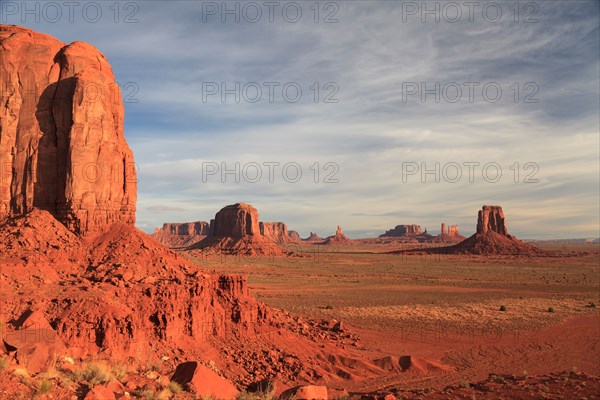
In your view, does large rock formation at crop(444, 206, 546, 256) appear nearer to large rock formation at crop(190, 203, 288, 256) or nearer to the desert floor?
large rock formation at crop(190, 203, 288, 256)

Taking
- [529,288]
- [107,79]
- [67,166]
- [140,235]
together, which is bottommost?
[529,288]

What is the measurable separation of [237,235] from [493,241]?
79035 millimetres

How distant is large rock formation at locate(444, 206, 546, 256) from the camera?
126m

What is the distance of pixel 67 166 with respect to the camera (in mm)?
19156

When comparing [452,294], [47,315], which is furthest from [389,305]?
[47,315]

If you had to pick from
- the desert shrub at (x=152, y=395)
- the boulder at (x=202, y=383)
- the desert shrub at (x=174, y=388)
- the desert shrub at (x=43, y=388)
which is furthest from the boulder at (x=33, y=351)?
the boulder at (x=202, y=383)

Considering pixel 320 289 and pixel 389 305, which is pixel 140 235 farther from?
pixel 320 289

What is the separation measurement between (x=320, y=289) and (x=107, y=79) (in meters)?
34.8

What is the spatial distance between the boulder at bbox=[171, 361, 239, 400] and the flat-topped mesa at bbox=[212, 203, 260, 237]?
12114 cm

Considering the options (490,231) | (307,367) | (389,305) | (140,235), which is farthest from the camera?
(490,231)

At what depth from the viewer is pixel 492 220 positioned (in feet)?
461

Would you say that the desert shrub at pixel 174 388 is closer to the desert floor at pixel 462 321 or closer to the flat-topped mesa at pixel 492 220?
the desert floor at pixel 462 321

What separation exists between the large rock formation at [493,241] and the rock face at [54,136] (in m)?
124

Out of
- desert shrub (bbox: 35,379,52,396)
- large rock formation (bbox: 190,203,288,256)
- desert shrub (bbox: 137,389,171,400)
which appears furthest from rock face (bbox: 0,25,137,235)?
large rock formation (bbox: 190,203,288,256)
